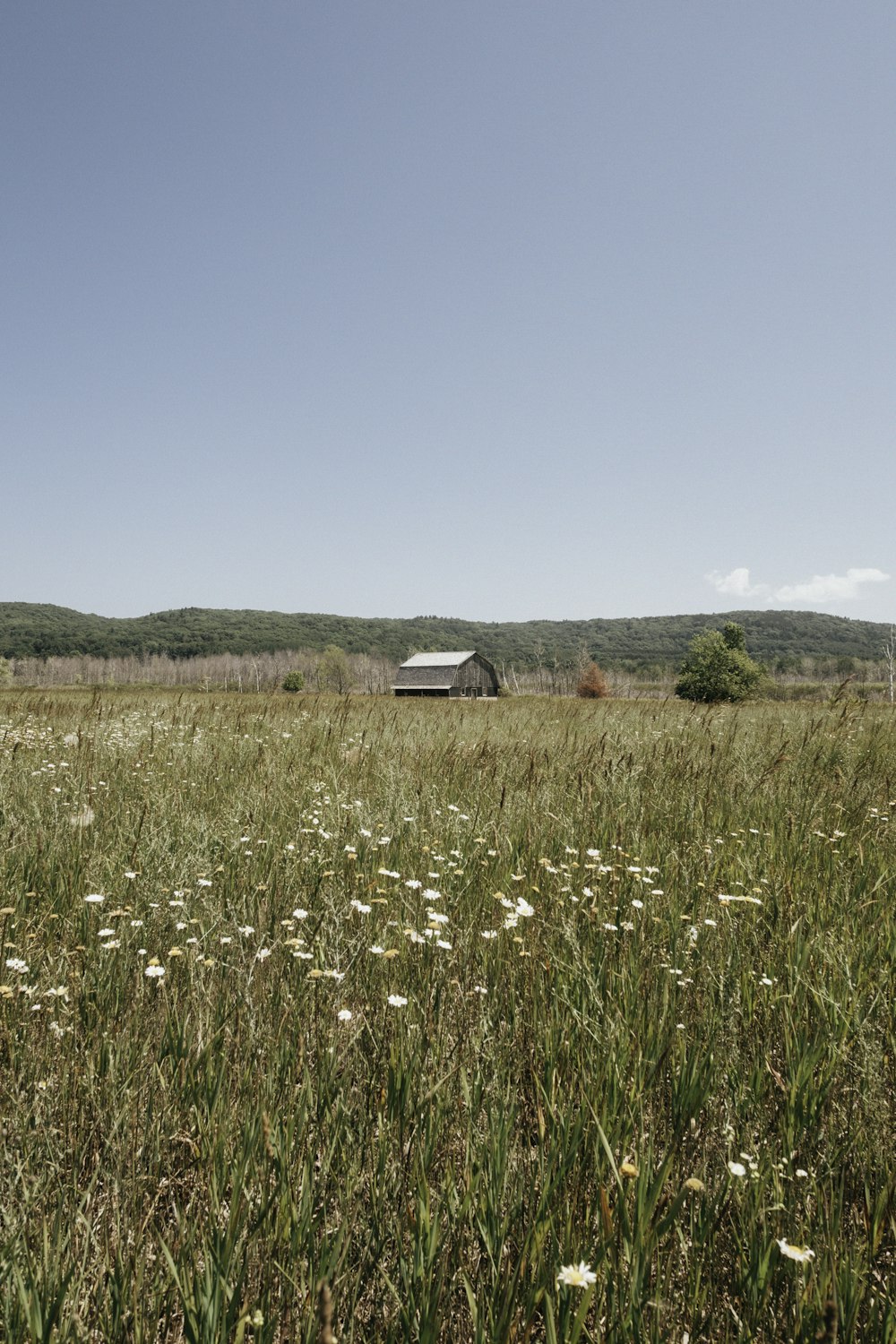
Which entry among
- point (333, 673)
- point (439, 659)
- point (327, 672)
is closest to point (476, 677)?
point (439, 659)

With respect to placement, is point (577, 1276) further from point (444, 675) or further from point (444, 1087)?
point (444, 675)

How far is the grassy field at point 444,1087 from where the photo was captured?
1162mm

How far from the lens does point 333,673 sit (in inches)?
4560

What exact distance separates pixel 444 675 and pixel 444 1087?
287 feet

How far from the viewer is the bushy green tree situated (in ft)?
172

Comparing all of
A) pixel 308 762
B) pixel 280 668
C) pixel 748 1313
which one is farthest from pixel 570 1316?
pixel 280 668

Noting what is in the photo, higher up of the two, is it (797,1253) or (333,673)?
(797,1253)

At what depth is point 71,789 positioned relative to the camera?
179 inches

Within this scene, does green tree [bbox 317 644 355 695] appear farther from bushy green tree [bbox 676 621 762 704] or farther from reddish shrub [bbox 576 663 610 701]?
bushy green tree [bbox 676 621 762 704]

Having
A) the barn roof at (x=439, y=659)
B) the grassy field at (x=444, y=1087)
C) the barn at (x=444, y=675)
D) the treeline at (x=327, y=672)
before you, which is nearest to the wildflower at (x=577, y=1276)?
the grassy field at (x=444, y=1087)

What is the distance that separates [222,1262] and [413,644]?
19542 cm

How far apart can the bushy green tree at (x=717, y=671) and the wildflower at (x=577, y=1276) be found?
5307cm

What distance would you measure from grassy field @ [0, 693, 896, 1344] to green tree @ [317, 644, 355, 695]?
109 m

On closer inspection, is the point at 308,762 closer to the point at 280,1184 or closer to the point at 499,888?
the point at 499,888
